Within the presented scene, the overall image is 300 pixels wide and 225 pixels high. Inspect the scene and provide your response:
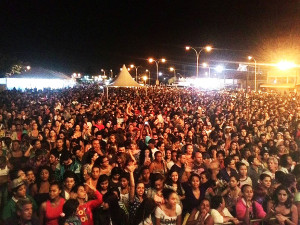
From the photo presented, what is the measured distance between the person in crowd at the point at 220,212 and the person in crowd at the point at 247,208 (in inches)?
7.2

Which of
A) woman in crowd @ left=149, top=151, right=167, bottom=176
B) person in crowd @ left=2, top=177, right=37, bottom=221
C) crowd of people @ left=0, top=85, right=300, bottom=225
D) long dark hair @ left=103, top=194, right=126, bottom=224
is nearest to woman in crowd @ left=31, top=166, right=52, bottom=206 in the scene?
crowd of people @ left=0, top=85, right=300, bottom=225

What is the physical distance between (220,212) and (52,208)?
2212mm

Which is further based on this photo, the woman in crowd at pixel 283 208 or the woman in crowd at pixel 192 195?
the woman in crowd at pixel 192 195

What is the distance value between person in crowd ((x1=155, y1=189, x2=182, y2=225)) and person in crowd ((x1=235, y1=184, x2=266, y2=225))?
0.88m

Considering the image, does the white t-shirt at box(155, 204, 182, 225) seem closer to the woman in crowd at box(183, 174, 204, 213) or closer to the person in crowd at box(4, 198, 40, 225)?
the woman in crowd at box(183, 174, 204, 213)

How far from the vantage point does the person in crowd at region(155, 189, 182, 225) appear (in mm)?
4578

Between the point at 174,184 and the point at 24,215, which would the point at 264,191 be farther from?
the point at 24,215

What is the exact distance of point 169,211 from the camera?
4668mm

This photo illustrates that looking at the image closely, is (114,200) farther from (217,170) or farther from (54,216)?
(217,170)

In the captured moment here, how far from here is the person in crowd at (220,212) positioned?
469 centimetres

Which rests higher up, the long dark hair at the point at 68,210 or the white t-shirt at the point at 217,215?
the long dark hair at the point at 68,210

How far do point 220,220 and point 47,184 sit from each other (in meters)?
2.63

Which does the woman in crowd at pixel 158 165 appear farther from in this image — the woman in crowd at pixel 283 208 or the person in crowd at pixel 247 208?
the woman in crowd at pixel 283 208

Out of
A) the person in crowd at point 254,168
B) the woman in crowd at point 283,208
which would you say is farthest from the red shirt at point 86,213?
the person in crowd at point 254,168
